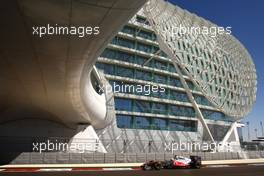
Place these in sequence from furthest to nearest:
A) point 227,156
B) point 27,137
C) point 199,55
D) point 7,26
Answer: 1. point 199,55
2. point 227,156
3. point 27,137
4. point 7,26

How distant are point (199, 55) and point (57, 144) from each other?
31352mm

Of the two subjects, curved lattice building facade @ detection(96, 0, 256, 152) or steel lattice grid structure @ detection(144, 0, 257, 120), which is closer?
steel lattice grid structure @ detection(144, 0, 257, 120)

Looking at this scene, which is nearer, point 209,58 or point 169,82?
point 209,58

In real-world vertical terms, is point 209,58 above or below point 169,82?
above

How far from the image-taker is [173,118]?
251 feet

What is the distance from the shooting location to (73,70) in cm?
2372

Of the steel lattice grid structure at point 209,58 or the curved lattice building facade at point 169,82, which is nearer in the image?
the steel lattice grid structure at point 209,58

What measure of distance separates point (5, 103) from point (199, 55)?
1457 inches

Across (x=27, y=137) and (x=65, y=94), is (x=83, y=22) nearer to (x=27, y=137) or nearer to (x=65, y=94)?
(x=65, y=94)

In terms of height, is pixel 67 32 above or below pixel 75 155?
above

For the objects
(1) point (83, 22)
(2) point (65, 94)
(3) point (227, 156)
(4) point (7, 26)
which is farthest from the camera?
(3) point (227, 156)

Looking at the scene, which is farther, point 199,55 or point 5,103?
point 199,55

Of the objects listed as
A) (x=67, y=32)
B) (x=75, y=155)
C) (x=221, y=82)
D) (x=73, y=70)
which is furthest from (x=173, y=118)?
(x=67, y=32)

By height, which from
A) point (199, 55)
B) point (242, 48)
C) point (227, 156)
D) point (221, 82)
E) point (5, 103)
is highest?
point (242, 48)
